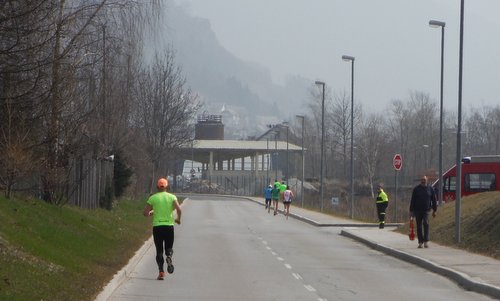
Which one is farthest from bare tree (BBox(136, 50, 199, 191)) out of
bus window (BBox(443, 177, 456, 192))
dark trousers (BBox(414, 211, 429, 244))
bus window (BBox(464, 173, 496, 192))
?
dark trousers (BBox(414, 211, 429, 244))

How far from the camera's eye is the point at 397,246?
29141 mm

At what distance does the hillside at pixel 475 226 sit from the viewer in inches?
1023

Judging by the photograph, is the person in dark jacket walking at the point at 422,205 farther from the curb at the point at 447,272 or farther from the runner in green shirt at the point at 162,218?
the runner in green shirt at the point at 162,218

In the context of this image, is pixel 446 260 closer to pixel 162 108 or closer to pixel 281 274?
pixel 281 274

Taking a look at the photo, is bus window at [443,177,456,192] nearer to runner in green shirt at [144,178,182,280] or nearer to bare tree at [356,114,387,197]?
bare tree at [356,114,387,197]

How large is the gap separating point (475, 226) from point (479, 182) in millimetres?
24220

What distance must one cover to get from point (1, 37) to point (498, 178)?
127 ft

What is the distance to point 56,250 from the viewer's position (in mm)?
18547

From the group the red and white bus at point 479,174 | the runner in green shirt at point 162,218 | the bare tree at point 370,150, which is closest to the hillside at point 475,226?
the runner in green shirt at point 162,218

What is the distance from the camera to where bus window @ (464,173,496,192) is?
51.6m

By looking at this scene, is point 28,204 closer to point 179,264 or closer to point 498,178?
point 179,264

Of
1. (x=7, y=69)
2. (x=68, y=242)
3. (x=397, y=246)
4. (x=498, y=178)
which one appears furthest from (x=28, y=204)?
(x=498, y=178)

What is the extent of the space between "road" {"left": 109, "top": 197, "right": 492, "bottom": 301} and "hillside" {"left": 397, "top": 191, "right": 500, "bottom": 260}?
2255 mm

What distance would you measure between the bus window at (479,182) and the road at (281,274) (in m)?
19.2
